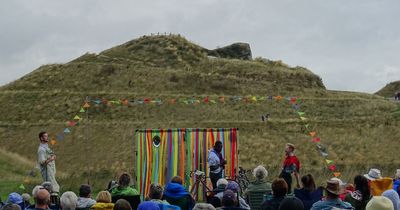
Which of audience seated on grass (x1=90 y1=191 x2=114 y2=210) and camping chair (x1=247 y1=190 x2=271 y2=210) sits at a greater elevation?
audience seated on grass (x1=90 y1=191 x2=114 y2=210)

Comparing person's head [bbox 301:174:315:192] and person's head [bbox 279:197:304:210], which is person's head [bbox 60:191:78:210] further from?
person's head [bbox 301:174:315:192]

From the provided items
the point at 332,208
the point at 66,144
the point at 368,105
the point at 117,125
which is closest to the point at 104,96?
the point at 117,125

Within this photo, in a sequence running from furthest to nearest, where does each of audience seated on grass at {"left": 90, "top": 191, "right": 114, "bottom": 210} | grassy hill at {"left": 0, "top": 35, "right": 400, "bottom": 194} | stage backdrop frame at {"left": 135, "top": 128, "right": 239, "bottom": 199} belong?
grassy hill at {"left": 0, "top": 35, "right": 400, "bottom": 194} < stage backdrop frame at {"left": 135, "top": 128, "right": 239, "bottom": 199} < audience seated on grass at {"left": 90, "top": 191, "right": 114, "bottom": 210}

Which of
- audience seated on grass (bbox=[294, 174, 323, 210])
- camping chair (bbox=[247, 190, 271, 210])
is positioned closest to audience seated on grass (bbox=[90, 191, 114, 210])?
camping chair (bbox=[247, 190, 271, 210])

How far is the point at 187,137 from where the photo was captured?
54.1 ft

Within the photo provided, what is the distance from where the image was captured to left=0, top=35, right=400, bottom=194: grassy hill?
34.5 m

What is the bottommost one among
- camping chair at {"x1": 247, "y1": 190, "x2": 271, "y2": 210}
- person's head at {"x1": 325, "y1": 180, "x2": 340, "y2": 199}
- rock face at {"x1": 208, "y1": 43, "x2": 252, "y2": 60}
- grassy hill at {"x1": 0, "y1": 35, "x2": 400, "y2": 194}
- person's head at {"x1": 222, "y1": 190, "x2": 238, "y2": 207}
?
camping chair at {"x1": 247, "y1": 190, "x2": 271, "y2": 210}

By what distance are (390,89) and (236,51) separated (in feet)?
140

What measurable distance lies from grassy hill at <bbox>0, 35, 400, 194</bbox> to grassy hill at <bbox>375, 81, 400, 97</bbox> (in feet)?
148

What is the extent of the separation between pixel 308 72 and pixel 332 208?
57591 mm

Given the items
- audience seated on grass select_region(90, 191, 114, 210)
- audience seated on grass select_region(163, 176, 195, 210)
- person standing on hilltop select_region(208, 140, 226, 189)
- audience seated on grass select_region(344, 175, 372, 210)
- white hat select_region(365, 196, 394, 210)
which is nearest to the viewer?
white hat select_region(365, 196, 394, 210)

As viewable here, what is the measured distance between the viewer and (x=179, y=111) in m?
44.6

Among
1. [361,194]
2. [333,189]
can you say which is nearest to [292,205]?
[333,189]

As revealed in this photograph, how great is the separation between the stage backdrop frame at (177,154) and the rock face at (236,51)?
58216mm
